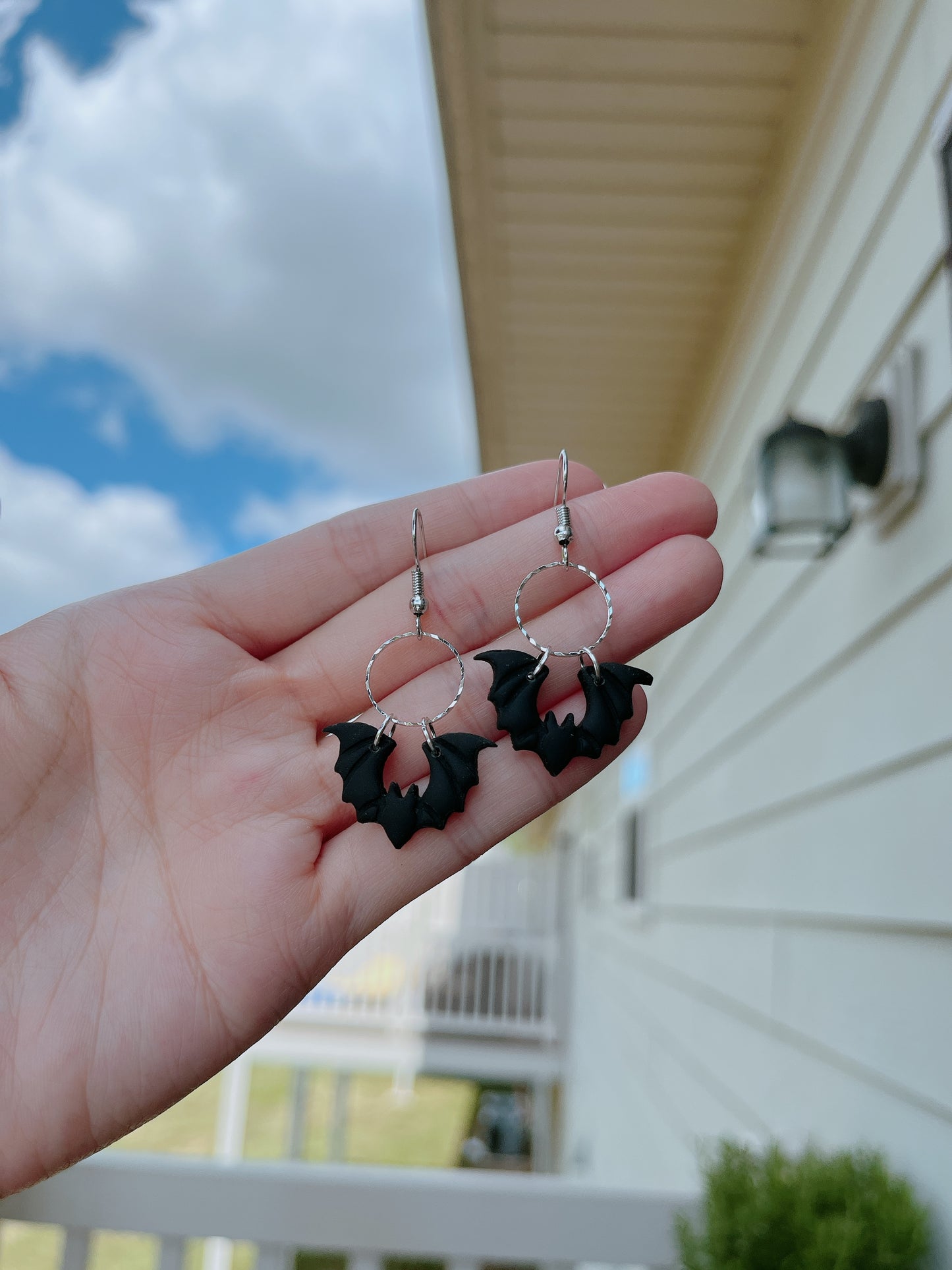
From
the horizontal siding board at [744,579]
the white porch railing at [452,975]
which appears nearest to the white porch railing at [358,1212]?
the horizontal siding board at [744,579]

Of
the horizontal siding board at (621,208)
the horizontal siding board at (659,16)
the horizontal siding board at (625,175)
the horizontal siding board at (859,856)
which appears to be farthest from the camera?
the horizontal siding board at (621,208)

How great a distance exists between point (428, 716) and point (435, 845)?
0.16 m

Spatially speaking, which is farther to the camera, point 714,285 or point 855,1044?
point 714,285

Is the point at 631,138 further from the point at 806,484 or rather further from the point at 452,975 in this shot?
the point at 452,975

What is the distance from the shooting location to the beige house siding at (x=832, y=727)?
4.15ft

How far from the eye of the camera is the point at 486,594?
104 cm

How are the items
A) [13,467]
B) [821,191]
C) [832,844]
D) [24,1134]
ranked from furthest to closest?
[821,191] < [832,844] < [13,467] < [24,1134]

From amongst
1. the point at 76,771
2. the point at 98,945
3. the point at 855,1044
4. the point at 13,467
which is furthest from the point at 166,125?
the point at 855,1044

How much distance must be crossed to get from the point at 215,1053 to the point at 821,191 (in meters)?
1.99

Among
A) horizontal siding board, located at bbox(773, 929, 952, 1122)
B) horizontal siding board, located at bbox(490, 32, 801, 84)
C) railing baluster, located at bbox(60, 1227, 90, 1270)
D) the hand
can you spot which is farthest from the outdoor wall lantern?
railing baluster, located at bbox(60, 1227, 90, 1270)

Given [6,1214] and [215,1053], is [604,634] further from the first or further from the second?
[6,1214]

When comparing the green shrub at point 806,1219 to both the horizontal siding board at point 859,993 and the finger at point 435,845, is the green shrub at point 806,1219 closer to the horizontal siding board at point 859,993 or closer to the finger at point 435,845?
the horizontal siding board at point 859,993

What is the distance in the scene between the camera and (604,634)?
97 centimetres

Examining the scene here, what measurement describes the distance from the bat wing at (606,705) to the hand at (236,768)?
0.08ft
